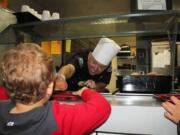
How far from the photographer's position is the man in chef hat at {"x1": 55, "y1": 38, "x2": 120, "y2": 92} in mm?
1638

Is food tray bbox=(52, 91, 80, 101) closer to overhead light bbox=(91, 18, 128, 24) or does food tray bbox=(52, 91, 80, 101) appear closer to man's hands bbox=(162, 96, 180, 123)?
man's hands bbox=(162, 96, 180, 123)

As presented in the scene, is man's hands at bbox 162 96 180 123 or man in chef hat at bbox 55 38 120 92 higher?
man in chef hat at bbox 55 38 120 92

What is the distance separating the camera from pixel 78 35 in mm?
1634

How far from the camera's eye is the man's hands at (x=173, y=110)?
79 centimetres

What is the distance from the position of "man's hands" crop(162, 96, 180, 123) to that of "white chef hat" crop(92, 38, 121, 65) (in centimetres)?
82

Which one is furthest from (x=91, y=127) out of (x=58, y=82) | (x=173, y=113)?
(x=58, y=82)

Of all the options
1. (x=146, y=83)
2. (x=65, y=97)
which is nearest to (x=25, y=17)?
(x=65, y=97)

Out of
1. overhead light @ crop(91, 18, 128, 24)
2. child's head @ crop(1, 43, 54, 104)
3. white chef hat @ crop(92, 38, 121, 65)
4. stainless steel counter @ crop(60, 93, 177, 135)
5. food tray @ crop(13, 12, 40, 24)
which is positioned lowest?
stainless steel counter @ crop(60, 93, 177, 135)

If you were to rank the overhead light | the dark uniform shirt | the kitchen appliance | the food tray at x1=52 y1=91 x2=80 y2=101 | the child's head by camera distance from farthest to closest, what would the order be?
the dark uniform shirt < the overhead light < the kitchen appliance < the food tray at x1=52 y1=91 x2=80 y2=101 < the child's head

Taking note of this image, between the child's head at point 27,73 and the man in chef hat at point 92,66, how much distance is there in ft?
2.62

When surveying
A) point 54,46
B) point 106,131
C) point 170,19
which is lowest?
point 106,131

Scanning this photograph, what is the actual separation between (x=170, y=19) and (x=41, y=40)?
90 centimetres

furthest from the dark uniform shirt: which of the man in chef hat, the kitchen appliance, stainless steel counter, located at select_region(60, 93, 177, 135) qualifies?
stainless steel counter, located at select_region(60, 93, 177, 135)

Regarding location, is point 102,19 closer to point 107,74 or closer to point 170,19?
point 170,19
